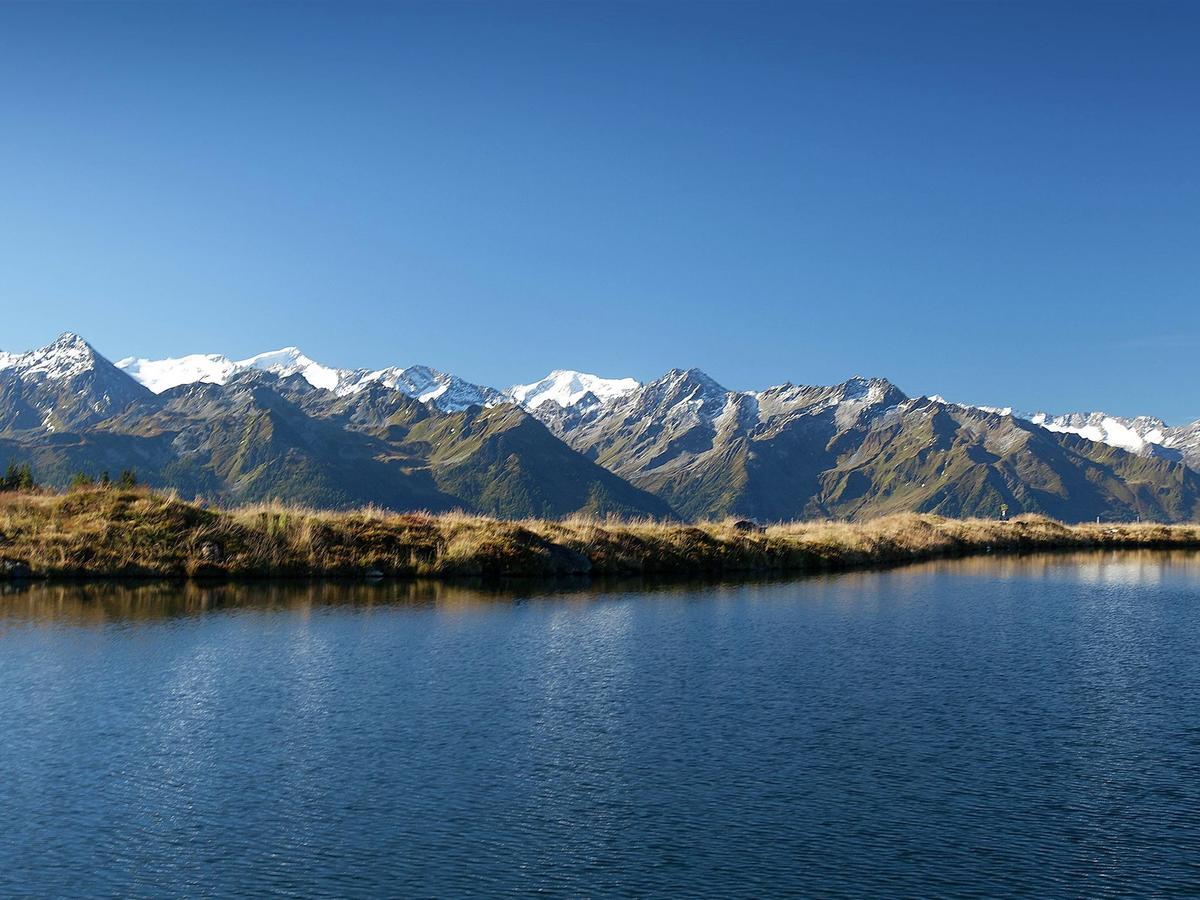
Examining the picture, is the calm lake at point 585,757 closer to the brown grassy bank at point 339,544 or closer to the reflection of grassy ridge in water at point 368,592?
the reflection of grassy ridge in water at point 368,592

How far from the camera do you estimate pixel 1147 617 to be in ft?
166

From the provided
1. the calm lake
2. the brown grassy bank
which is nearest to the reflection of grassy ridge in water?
the calm lake

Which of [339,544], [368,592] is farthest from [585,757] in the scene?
[339,544]

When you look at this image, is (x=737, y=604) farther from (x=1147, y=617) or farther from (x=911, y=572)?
(x=911, y=572)

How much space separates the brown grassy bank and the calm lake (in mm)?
14239

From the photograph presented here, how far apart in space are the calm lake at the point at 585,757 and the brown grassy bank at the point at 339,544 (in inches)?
561

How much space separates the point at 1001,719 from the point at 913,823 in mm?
9433

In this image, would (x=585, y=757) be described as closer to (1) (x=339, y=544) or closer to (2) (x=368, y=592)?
(2) (x=368, y=592)

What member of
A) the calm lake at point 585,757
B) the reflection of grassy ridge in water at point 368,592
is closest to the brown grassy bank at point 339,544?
the reflection of grassy ridge in water at point 368,592

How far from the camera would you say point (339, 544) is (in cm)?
6544

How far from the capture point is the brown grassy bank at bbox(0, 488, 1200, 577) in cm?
5909

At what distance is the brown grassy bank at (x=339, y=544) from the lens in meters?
59.1

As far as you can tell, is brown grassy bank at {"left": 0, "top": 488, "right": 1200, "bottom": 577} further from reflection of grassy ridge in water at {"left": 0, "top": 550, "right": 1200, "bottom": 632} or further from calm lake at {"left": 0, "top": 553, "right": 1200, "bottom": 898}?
calm lake at {"left": 0, "top": 553, "right": 1200, "bottom": 898}

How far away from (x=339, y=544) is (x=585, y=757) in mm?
44078
